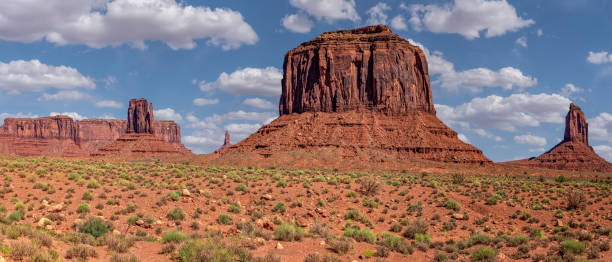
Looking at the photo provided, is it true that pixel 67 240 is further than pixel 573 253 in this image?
No

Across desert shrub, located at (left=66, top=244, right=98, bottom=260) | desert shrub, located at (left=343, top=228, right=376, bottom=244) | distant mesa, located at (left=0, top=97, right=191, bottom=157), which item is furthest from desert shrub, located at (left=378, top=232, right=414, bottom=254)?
distant mesa, located at (left=0, top=97, right=191, bottom=157)

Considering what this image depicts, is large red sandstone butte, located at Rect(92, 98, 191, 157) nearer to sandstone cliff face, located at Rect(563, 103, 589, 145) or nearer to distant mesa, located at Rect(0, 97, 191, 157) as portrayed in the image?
distant mesa, located at Rect(0, 97, 191, 157)

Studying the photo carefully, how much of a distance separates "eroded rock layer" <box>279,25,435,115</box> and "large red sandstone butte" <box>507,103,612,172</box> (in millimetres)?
66139

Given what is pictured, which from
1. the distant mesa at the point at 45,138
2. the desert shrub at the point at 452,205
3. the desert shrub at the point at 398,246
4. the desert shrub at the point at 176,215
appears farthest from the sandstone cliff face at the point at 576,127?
the desert shrub at the point at 176,215

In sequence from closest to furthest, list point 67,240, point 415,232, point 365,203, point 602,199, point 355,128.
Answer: point 67,240 < point 415,232 < point 365,203 < point 602,199 < point 355,128

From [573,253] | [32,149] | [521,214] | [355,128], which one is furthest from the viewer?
[32,149]

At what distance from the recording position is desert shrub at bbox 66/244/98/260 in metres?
10.4

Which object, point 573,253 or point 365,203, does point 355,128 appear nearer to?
point 365,203

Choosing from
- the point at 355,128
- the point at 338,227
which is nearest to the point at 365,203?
the point at 338,227

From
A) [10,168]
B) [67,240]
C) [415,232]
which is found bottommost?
[415,232]

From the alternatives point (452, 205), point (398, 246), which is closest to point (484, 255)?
point (398, 246)

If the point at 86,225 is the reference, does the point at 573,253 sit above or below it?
below

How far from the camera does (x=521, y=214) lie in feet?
73.2

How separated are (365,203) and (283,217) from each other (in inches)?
232
